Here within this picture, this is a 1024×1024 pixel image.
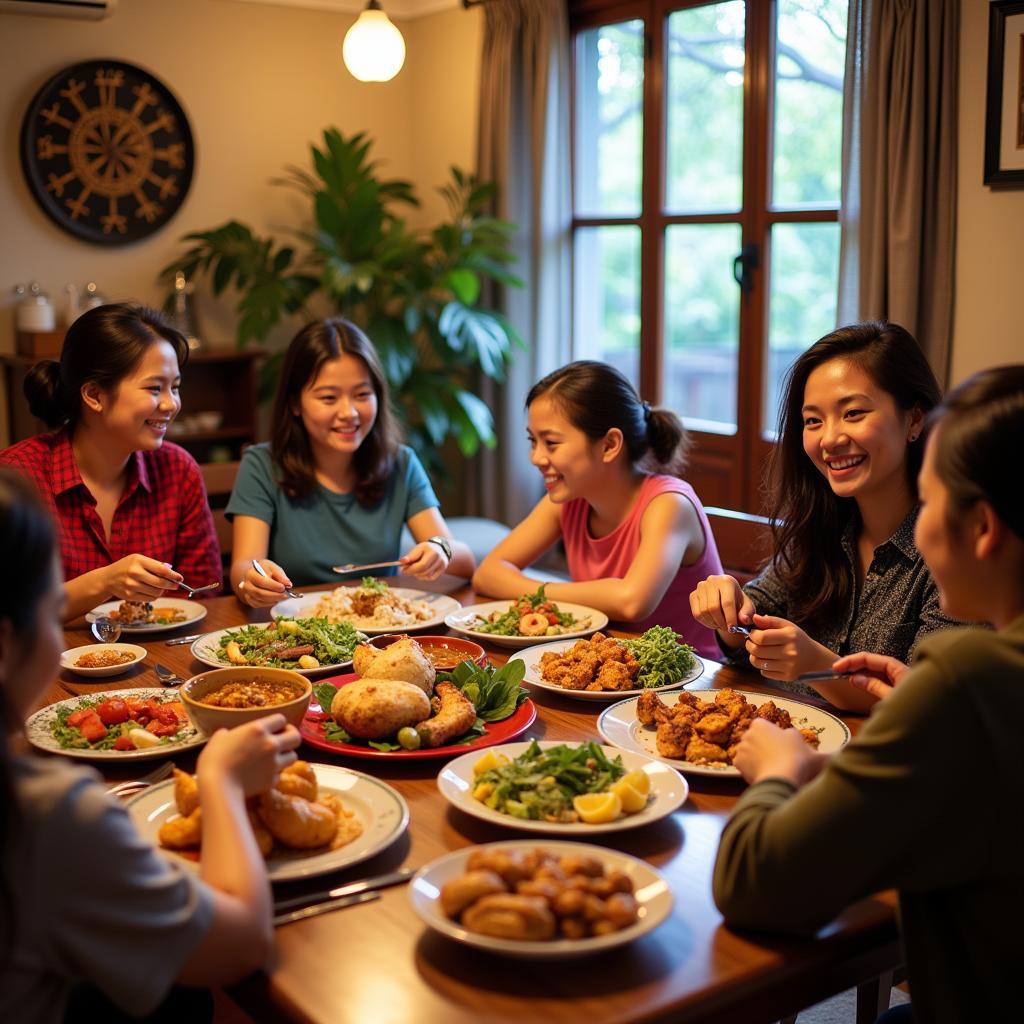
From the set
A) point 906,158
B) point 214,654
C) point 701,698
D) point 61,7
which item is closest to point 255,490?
point 214,654

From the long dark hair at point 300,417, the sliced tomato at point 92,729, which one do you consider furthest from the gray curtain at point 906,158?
the sliced tomato at point 92,729

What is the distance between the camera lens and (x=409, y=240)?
5.00m

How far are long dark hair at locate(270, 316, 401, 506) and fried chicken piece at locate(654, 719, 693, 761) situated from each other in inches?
61.7

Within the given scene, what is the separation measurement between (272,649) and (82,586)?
1.53 feet

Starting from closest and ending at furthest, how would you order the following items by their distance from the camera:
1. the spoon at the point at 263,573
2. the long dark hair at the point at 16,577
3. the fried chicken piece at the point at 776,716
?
1. the long dark hair at the point at 16,577
2. the fried chicken piece at the point at 776,716
3. the spoon at the point at 263,573

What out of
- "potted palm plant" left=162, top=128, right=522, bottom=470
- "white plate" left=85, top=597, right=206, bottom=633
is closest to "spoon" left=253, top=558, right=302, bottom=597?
"white plate" left=85, top=597, right=206, bottom=633

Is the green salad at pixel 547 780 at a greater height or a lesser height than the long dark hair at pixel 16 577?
lesser

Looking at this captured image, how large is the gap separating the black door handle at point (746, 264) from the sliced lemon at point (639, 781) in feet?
11.3

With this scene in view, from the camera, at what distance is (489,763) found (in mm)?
1454

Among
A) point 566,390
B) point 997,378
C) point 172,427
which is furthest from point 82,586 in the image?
point 172,427

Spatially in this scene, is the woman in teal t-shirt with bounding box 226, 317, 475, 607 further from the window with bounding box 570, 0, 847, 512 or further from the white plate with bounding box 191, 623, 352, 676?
the window with bounding box 570, 0, 847, 512

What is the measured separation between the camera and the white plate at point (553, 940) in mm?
1056

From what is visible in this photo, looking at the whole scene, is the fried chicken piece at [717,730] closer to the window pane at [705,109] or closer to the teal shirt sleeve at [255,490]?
the teal shirt sleeve at [255,490]

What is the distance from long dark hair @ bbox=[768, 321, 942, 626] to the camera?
2.01 metres
